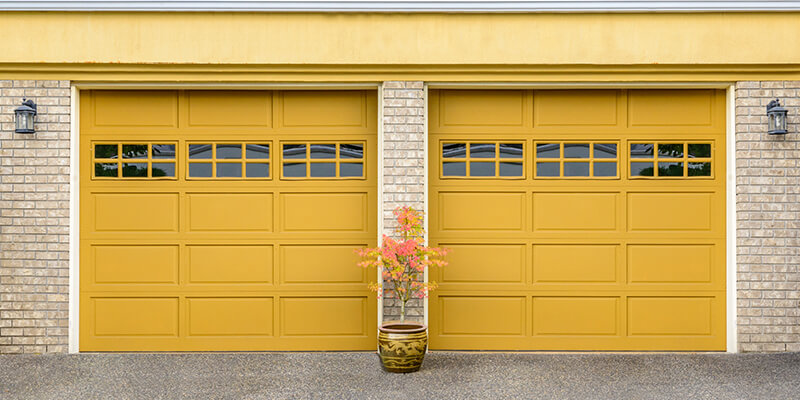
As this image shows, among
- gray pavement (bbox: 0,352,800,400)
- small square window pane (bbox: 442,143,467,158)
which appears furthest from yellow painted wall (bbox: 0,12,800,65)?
gray pavement (bbox: 0,352,800,400)

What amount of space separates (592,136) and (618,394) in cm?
243

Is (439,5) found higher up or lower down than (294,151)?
higher up

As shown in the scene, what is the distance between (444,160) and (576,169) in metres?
1.24

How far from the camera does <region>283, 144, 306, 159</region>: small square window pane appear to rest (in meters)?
6.55

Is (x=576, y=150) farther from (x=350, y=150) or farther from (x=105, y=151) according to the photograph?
(x=105, y=151)

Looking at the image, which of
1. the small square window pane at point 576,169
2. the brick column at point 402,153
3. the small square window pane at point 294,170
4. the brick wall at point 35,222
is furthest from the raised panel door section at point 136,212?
the small square window pane at point 576,169

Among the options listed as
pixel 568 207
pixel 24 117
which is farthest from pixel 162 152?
pixel 568 207

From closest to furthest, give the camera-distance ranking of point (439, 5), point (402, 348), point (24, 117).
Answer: point (402, 348) → point (24, 117) → point (439, 5)

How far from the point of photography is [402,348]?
5707 millimetres

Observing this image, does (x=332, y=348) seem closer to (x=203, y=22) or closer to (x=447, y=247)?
(x=447, y=247)

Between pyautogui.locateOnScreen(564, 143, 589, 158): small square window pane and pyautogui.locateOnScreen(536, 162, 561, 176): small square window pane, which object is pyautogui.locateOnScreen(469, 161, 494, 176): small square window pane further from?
pyautogui.locateOnScreen(564, 143, 589, 158): small square window pane

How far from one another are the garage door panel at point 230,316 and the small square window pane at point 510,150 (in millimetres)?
2605

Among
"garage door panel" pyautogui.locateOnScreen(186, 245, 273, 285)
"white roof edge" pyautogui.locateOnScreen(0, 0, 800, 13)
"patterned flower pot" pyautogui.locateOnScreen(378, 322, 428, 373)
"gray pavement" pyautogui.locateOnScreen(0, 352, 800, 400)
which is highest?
"white roof edge" pyautogui.locateOnScreen(0, 0, 800, 13)

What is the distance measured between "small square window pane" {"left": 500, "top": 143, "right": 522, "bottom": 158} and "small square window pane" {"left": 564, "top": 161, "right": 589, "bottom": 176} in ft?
1.50
